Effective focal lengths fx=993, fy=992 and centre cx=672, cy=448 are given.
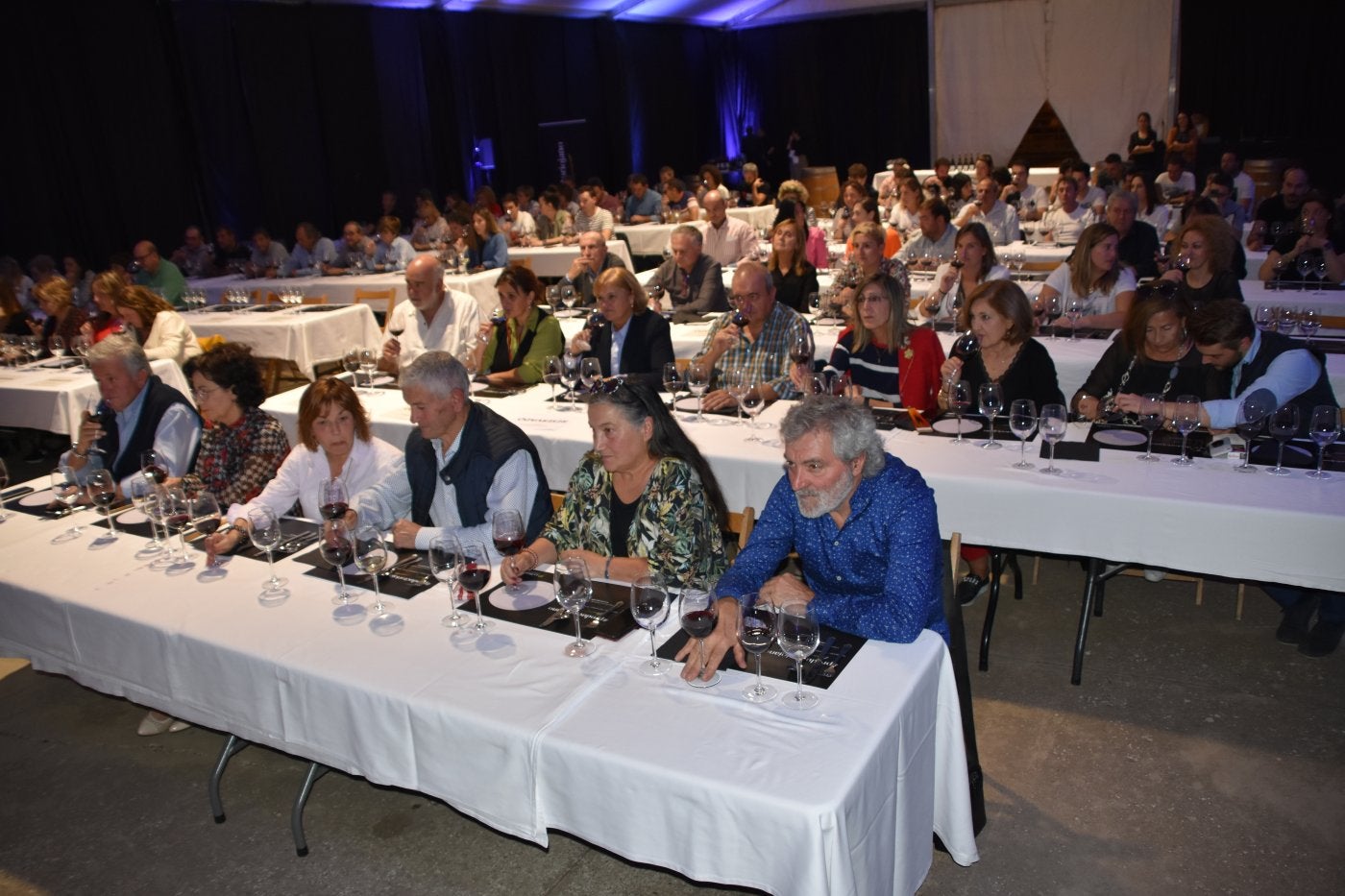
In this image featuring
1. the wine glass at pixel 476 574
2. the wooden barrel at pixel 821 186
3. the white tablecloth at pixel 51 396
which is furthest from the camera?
the wooden barrel at pixel 821 186

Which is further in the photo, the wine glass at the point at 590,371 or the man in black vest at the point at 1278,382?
the wine glass at the point at 590,371

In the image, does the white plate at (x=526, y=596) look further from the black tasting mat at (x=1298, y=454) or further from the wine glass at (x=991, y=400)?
the black tasting mat at (x=1298, y=454)

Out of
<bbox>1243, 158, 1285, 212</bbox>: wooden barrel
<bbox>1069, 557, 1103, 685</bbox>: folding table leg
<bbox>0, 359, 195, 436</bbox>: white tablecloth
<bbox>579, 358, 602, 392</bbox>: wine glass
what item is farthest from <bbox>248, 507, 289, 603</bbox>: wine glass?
<bbox>1243, 158, 1285, 212</bbox>: wooden barrel

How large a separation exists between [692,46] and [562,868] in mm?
19923

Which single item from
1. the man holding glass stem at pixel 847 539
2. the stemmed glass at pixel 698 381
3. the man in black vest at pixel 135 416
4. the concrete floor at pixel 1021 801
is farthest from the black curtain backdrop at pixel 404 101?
the man holding glass stem at pixel 847 539

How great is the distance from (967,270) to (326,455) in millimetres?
3670

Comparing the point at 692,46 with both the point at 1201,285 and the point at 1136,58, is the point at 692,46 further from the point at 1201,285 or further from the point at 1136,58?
the point at 1201,285

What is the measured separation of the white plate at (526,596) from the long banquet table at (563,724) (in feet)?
0.30

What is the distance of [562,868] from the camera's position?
2.75 metres

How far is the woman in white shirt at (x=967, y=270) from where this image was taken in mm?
5461

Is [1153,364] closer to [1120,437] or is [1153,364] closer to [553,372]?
[1120,437]

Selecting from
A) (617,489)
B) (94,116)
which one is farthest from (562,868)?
(94,116)

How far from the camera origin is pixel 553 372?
4762mm

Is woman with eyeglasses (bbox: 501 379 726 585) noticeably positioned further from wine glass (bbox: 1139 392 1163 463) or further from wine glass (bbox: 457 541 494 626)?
wine glass (bbox: 1139 392 1163 463)
